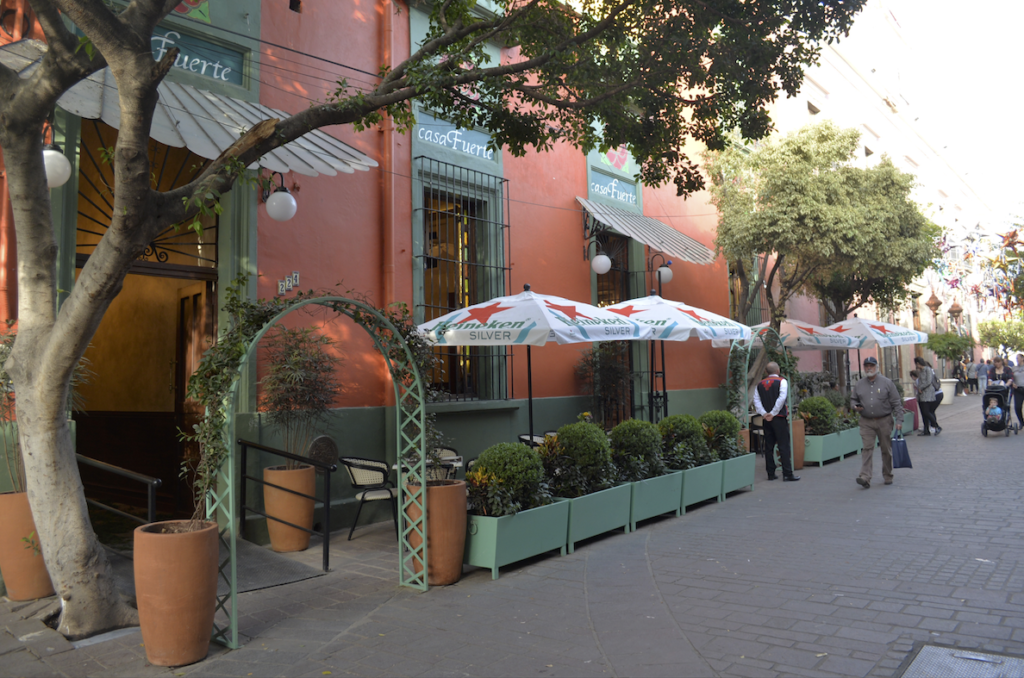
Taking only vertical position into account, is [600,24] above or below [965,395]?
above

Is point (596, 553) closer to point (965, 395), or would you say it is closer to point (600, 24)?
point (600, 24)

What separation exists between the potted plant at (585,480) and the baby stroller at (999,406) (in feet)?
39.2

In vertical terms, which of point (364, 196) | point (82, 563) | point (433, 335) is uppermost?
point (364, 196)

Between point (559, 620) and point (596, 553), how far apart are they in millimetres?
1959

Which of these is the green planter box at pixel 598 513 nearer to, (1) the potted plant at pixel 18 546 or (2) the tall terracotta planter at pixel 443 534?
(2) the tall terracotta planter at pixel 443 534

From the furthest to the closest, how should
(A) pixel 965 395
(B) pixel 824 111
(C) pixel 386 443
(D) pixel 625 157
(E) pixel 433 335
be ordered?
(A) pixel 965 395 → (B) pixel 824 111 → (D) pixel 625 157 → (C) pixel 386 443 → (E) pixel 433 335

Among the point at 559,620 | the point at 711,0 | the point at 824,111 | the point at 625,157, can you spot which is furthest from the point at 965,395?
the point at 559,620

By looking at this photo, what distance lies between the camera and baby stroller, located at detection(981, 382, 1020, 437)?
15.5m

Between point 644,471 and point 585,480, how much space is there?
1.11 meters

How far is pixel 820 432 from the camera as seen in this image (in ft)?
43.1

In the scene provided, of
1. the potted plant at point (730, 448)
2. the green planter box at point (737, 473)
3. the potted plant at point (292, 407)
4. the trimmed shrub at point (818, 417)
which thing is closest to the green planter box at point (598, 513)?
the green planter box at point (737, 473)

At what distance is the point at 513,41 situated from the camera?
7.68 metres

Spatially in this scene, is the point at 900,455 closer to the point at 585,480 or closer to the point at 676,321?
the point at 676,321

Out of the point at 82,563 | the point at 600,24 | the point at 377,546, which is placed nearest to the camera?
the point at 82,563
